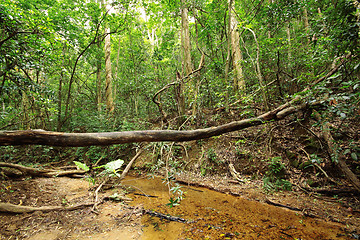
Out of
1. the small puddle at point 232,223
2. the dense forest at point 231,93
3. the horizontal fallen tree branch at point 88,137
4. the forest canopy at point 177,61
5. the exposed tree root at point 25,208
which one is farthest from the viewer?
the forest canopy at point 177,61

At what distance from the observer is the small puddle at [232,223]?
2635mm

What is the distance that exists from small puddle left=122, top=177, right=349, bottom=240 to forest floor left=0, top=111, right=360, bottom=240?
15mm

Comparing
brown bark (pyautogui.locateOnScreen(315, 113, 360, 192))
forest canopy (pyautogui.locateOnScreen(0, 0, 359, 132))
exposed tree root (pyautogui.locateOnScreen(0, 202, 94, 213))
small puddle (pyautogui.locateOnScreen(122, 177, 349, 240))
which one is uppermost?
forest canopy (pyautogui.locateOnScreen(0, 0, 359, 132))

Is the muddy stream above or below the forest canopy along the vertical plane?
below

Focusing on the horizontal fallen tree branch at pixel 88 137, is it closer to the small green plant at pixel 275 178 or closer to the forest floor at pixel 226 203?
the forest floor at pixel 226 203

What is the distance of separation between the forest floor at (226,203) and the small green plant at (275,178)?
0.32ft

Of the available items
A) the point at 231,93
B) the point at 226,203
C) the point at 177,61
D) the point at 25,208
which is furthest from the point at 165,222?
the point at 177,61

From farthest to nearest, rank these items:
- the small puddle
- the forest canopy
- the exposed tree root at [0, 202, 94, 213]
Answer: the forest canopy
the exposed tree root at [0, 202, 94, 213]
the small puddle

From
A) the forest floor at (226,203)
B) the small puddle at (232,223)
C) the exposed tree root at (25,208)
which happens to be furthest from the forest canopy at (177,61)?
the exposed tree root at (25,208)

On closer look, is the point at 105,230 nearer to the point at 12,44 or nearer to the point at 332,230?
the point at 332,230

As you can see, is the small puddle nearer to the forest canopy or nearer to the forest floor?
the forest floor

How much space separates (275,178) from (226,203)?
1.73 metres

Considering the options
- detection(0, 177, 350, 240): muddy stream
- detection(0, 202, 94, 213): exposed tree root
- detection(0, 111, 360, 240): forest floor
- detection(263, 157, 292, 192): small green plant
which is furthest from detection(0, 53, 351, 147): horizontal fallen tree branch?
detection(263, 157, 292, 192): small green plant

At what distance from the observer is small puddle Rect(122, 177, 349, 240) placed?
2635 millimetres
